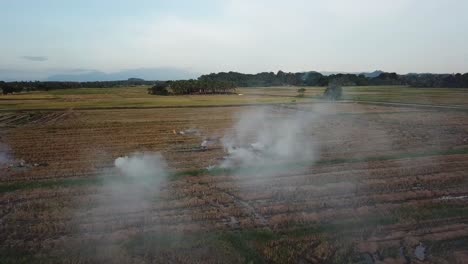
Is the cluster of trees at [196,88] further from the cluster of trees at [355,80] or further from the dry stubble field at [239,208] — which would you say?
the dry stubble field at [239,208]

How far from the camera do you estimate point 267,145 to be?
2527cm

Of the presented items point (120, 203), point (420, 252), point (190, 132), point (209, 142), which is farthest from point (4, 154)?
point (420, 252)

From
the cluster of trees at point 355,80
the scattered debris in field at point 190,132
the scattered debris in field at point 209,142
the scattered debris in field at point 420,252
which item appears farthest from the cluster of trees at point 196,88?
the scattered debris in field at point 420,252

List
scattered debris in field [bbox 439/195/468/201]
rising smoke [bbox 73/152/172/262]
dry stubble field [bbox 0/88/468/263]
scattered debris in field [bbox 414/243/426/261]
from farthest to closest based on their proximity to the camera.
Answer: scattered debris in field [bbox 439/195/468/201] < rising smoke [bbox 73/152/172/262] < dry stubble field [bbox 0/88/468/263] < scattered debris in field [bbox 414/243/426/261]

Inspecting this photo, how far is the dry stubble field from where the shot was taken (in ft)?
34.5

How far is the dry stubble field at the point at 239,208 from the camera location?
414 inches

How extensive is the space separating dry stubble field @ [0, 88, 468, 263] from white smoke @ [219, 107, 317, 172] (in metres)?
0.87

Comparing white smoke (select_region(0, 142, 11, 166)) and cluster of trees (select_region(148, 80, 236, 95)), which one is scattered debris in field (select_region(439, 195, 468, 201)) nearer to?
white smoke (select_region(0, 142, 11, 166))

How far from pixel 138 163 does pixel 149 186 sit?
497cm

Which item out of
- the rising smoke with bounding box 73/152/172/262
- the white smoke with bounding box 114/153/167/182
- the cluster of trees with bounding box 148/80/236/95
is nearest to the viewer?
the rising smoke with bounding box 73/152/172/262

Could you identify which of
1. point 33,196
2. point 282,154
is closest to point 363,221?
point 282,154

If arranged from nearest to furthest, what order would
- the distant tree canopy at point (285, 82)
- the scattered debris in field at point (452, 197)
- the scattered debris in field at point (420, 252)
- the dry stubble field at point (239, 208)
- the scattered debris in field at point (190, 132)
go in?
1. the scattered debris in field at point (420, 252)
2. the dry stubble field at point (239, 208)
3. the scattered debris in field at point (452, 197)
4. the scattered debris in field at point (190, 132)
5. the distant tree canopy at point (285, 82)

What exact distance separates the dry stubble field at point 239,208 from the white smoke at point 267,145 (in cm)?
87

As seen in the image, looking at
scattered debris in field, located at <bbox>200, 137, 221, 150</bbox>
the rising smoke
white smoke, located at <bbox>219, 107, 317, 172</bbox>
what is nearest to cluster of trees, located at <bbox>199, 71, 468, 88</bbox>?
white smoke, located at <bbox>219, 107, 317, 172</bbox>
